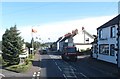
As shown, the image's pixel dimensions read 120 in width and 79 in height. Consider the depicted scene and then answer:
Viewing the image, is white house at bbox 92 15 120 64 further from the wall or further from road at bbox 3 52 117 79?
road at bbox 3 52 117 79

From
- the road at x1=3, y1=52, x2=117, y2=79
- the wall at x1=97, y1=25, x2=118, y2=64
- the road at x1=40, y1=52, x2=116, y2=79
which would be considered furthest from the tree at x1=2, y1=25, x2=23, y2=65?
the wall at x1=97, y1=25, x2=118, y2=64

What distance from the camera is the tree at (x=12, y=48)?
38406mm

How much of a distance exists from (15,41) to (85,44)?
46625 millimetres

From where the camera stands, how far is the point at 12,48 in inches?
1529

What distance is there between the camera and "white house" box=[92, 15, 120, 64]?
1572 inches

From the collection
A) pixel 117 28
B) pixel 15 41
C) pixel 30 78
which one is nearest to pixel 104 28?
pixel 117 28

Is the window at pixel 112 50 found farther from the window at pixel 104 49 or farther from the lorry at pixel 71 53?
the lorry at pixel 71 53

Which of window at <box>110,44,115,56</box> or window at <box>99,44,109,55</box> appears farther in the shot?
window at <box>99,44,109,55</box>

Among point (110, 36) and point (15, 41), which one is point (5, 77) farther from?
point (110, 36)

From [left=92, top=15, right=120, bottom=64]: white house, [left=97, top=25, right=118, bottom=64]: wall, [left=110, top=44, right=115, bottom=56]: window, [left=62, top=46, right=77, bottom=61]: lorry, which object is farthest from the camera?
[left=62, top=46, right=77, bottom=61]: lorry

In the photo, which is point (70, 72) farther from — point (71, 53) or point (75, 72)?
point (71, 53)

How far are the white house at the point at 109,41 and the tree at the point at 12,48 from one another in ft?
41.9

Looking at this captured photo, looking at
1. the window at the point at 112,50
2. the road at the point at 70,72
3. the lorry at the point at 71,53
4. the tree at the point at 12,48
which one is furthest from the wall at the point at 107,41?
the tree at the point at 12,48

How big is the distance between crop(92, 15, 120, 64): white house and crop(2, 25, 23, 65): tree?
12757 mm
